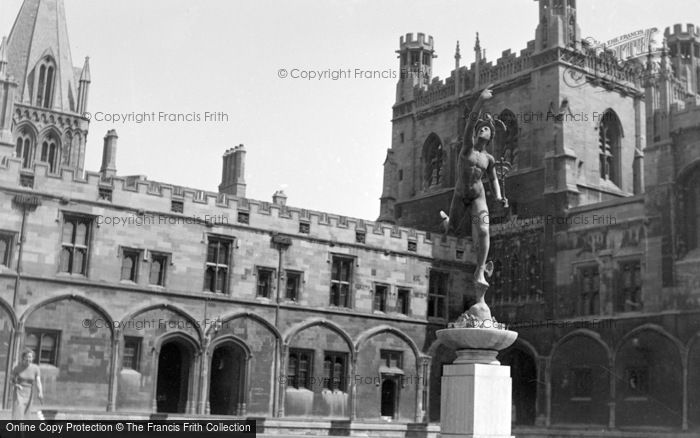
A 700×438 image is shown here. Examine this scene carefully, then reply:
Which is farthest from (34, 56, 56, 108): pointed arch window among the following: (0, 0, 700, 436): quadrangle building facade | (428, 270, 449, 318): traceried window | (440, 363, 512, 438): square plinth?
(440, 363, 512, 438): square plinth

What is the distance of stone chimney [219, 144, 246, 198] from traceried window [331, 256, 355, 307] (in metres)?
7.67

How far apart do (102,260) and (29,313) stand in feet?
9.41

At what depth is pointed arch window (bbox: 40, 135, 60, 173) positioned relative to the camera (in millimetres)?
61656

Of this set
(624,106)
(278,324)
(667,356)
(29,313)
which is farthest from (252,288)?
(624,106)

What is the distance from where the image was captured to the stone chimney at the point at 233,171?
4141 cm

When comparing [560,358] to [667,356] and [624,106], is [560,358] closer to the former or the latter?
[667,356]

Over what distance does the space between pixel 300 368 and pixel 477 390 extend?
22157 millimetres

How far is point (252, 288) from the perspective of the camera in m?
33.0

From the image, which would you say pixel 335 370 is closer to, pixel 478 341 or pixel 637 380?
pixel 637 380

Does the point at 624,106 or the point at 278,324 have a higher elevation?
the point at 624,106

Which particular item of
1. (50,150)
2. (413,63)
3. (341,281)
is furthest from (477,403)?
(50,150)

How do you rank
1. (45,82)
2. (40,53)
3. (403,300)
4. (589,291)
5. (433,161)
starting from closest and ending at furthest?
1. (589,291)
2. (403,300)
3. (433,161)
4. (40,53)
5. (45,82)

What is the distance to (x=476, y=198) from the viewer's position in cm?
1345

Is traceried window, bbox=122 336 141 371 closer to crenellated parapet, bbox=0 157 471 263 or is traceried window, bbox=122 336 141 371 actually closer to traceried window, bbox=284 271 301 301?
crenellated parapet, bbox=0 157 471 263
